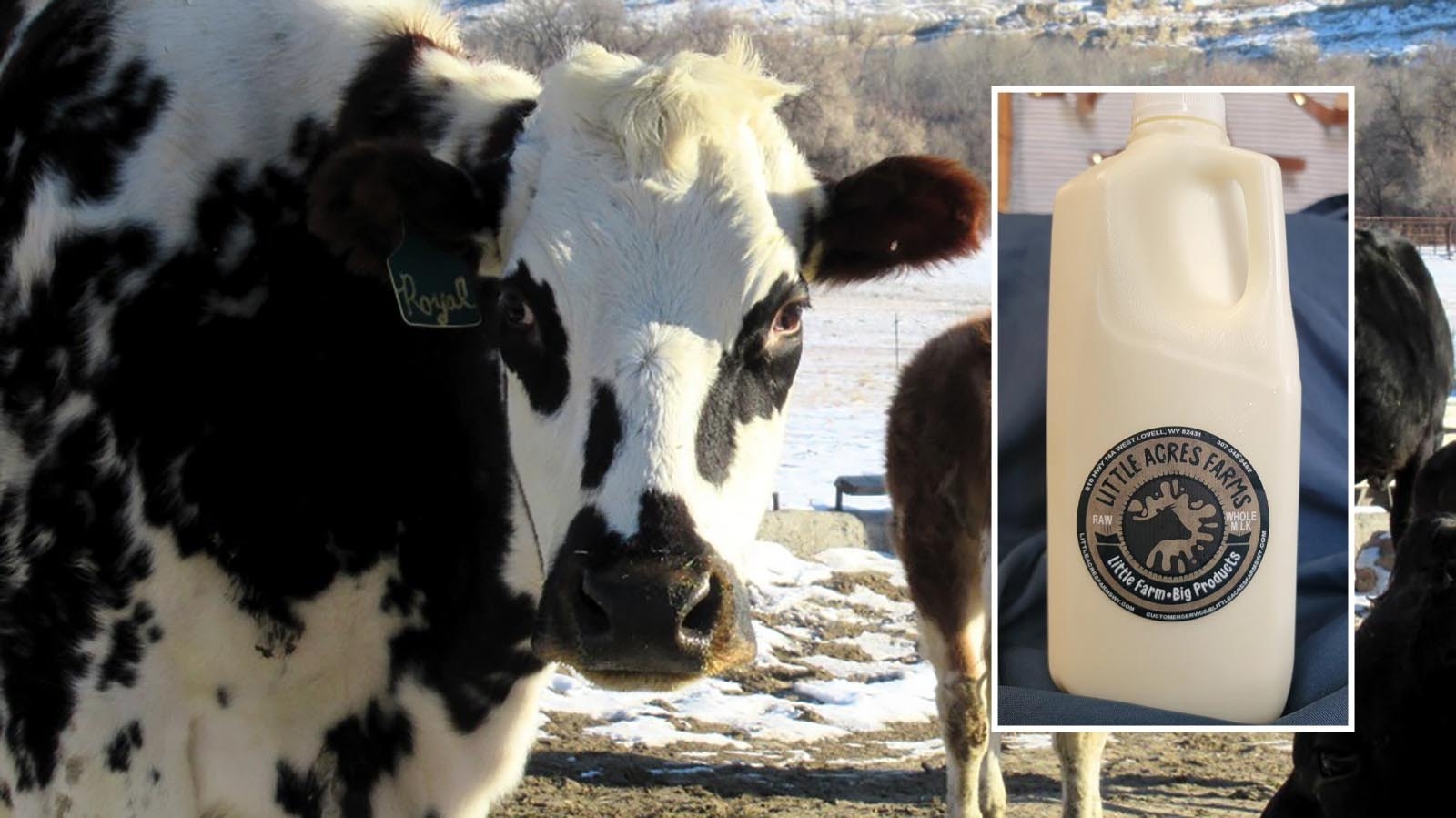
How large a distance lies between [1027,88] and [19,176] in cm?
195

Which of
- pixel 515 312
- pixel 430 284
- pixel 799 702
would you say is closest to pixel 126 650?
pixel 430 284

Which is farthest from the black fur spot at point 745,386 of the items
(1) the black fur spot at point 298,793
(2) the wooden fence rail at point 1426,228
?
(2) the wooden fence rail at point 1426,228

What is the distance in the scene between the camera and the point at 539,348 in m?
2.71

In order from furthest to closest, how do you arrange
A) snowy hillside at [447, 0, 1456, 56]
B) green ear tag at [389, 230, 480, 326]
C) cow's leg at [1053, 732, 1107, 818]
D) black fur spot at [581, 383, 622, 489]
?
snowy hillside at [447, 0, 1456, 56], cow's leg at [1053, 732, 1107, 818], green ear tag at [389, 230, 480, 326], black fur spot at [581, 383, 622, 489]

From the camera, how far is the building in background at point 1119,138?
2.33 meters

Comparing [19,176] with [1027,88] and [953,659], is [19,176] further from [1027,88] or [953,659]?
[953,659]

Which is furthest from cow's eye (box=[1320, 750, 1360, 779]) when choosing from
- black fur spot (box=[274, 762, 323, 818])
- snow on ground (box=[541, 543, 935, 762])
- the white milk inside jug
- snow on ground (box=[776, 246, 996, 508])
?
snow on ground (box=[776, 246, 996, 508])

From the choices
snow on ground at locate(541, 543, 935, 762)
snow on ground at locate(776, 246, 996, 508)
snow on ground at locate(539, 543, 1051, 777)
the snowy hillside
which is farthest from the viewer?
the snowy hillside

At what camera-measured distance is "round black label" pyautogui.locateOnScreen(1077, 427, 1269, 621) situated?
2281 millimetres

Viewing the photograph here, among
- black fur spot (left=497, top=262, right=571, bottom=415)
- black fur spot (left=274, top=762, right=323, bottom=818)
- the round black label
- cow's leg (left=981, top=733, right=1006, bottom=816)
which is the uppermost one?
black fur spot (left=497, top=262, right=571, bottom=415)

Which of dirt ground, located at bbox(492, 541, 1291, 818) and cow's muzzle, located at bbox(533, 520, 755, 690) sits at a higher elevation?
cow's muzzle, located at bbox(533, 520, 755, 690)

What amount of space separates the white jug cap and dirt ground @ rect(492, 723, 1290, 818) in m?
3.38

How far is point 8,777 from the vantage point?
3.03 m

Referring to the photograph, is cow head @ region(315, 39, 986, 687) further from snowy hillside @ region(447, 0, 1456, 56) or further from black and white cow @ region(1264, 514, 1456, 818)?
snowy hillside @ region(447, 0, 1456, 56)
